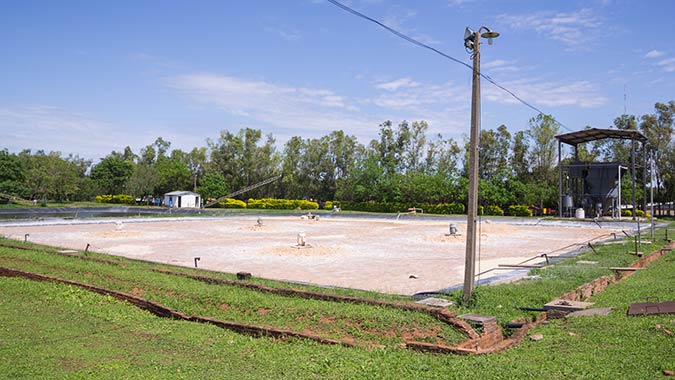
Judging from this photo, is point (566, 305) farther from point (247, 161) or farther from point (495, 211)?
point (247, 161)

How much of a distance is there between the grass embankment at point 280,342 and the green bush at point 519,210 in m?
42.9

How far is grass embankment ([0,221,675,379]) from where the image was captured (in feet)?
20.1

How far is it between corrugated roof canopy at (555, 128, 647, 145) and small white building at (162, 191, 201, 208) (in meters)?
44.8

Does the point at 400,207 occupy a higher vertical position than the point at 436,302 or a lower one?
higher

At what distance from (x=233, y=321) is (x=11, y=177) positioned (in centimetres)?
7036

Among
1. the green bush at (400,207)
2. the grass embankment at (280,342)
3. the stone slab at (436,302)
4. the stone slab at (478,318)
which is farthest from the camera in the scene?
the green bush at (400,207)

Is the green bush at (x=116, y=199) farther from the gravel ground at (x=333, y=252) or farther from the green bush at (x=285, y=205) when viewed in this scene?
the gravel ground at (x=333, y=252)

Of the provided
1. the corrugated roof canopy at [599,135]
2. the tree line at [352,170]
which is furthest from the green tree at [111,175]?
the corrugated roof canopy at [599,135]

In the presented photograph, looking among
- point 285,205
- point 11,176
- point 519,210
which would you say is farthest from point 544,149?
point 11,176

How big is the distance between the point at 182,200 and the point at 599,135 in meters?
48.1

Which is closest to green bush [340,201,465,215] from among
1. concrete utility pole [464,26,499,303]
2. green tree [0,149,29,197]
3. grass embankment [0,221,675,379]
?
green tree [0,149,29,197]

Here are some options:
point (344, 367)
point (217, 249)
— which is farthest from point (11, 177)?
point (344, 367)

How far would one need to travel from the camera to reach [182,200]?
224ft

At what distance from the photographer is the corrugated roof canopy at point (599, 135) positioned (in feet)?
130
